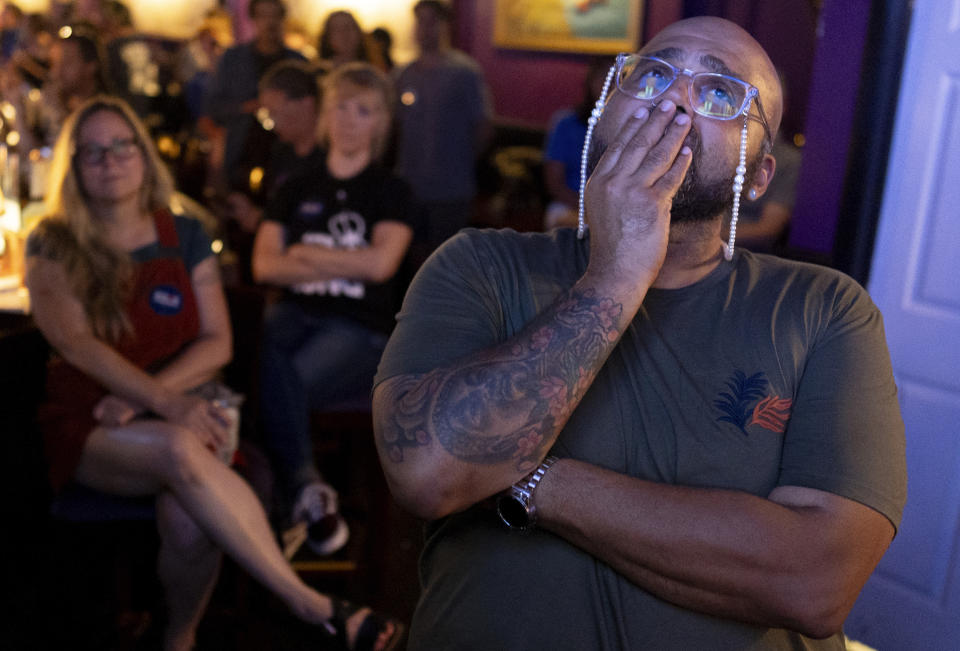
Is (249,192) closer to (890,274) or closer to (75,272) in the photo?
(75,272)

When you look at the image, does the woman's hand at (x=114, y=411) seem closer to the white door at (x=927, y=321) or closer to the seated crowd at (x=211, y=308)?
the seated crowd at (x=211, y=308)

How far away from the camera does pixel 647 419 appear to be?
1.19m

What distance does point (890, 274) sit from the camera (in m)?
2.50

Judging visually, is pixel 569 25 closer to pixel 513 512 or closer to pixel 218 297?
pixel 218 297

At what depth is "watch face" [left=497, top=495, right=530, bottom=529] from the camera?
1083 millimetres

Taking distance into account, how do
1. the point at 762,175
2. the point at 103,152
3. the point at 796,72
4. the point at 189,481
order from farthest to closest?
the point at 796,72, the point at 103,152, the point at 189,481, the point at 762,175

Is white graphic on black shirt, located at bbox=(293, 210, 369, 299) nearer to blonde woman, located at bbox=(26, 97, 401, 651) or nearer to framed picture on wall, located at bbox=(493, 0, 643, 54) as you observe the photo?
blonde woman, located at bbox=(26, 97, 401, 651)

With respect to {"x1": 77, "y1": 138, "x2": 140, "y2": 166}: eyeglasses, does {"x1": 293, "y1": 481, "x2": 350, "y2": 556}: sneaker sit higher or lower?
lower

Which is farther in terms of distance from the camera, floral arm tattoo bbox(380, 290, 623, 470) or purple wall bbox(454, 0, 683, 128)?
purple wall bbox(454, 0, 683, 128)

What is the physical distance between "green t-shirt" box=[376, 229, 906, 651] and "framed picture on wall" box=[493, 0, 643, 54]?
6.03 m

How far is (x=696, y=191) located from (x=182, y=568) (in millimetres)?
1604

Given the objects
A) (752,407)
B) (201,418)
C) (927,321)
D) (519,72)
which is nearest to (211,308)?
(201,418)

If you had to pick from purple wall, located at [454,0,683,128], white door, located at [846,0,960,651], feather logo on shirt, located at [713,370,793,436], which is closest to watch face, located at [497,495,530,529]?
feather logo on shirt, located at [713,370,793,436]

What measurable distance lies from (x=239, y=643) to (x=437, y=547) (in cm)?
142
